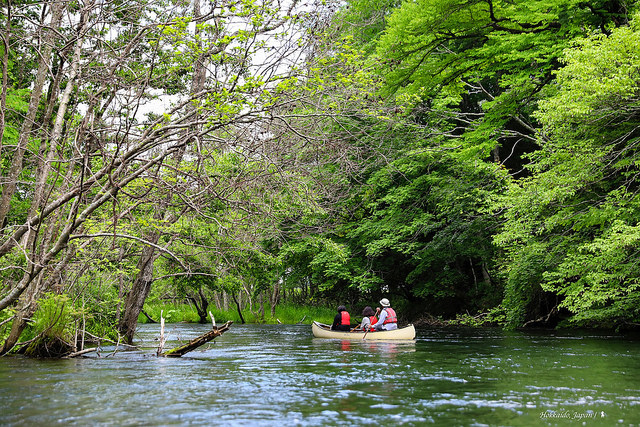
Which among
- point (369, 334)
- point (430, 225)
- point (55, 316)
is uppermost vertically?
point (430, 225)

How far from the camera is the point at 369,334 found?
1791 cm

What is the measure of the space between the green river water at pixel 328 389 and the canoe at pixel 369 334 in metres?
4.39

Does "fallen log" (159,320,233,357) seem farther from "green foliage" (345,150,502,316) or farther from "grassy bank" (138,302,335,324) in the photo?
"grassy bank" (138,302,335,324)

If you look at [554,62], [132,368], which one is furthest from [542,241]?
[132,368]

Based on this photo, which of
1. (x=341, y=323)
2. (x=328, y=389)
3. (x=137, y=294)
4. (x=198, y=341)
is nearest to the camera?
(x=328, y=389)

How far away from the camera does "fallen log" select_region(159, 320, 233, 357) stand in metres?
10.3

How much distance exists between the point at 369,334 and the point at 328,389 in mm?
10546

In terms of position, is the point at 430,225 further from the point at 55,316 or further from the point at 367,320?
the point at 55,316

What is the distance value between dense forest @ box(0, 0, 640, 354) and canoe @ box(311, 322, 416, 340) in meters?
3.81

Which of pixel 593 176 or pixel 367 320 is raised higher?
pixel 593 176

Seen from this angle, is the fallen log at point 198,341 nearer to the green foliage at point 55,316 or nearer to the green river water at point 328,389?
the green river water at point 328,389

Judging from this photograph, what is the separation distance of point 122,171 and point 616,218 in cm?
1136

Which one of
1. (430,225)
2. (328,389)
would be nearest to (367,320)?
(430,225)

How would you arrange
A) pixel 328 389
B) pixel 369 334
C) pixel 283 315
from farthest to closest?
pixel 283 315 < pixel 369 334 < pixel 328 389
